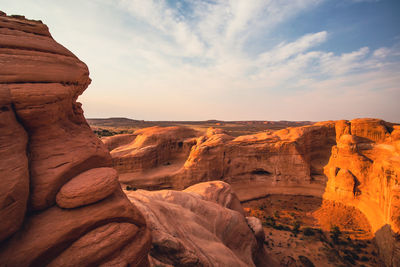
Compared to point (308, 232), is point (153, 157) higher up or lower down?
higher up

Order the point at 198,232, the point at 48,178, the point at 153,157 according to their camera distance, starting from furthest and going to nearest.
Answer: the point at 153,157, the point at 198,232, the point at 48,178

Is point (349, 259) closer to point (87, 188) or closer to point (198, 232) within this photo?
point (198, 232)

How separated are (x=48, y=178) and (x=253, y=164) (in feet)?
73.2

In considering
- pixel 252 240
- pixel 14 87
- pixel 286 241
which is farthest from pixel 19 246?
pixel 286 241

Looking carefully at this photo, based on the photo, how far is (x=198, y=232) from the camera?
8414 mm

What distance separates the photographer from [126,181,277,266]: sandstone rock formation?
6558 mm

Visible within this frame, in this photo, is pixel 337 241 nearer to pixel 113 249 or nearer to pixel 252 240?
pixel 252 240

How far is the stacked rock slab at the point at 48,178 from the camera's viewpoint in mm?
4066

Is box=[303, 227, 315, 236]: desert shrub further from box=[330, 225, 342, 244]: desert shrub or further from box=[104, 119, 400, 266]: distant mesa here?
box=[104, 119, 400, 266]: distant mesa

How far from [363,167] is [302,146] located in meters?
6.06

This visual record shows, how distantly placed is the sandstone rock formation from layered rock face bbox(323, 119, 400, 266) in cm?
1039

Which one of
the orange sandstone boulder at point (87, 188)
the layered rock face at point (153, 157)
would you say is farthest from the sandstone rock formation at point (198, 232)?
the layered rock face at point (153, 157)

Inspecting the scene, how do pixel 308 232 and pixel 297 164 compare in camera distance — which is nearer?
pixel 308 232

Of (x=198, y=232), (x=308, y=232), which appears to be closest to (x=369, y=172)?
(x=308, y=232)
